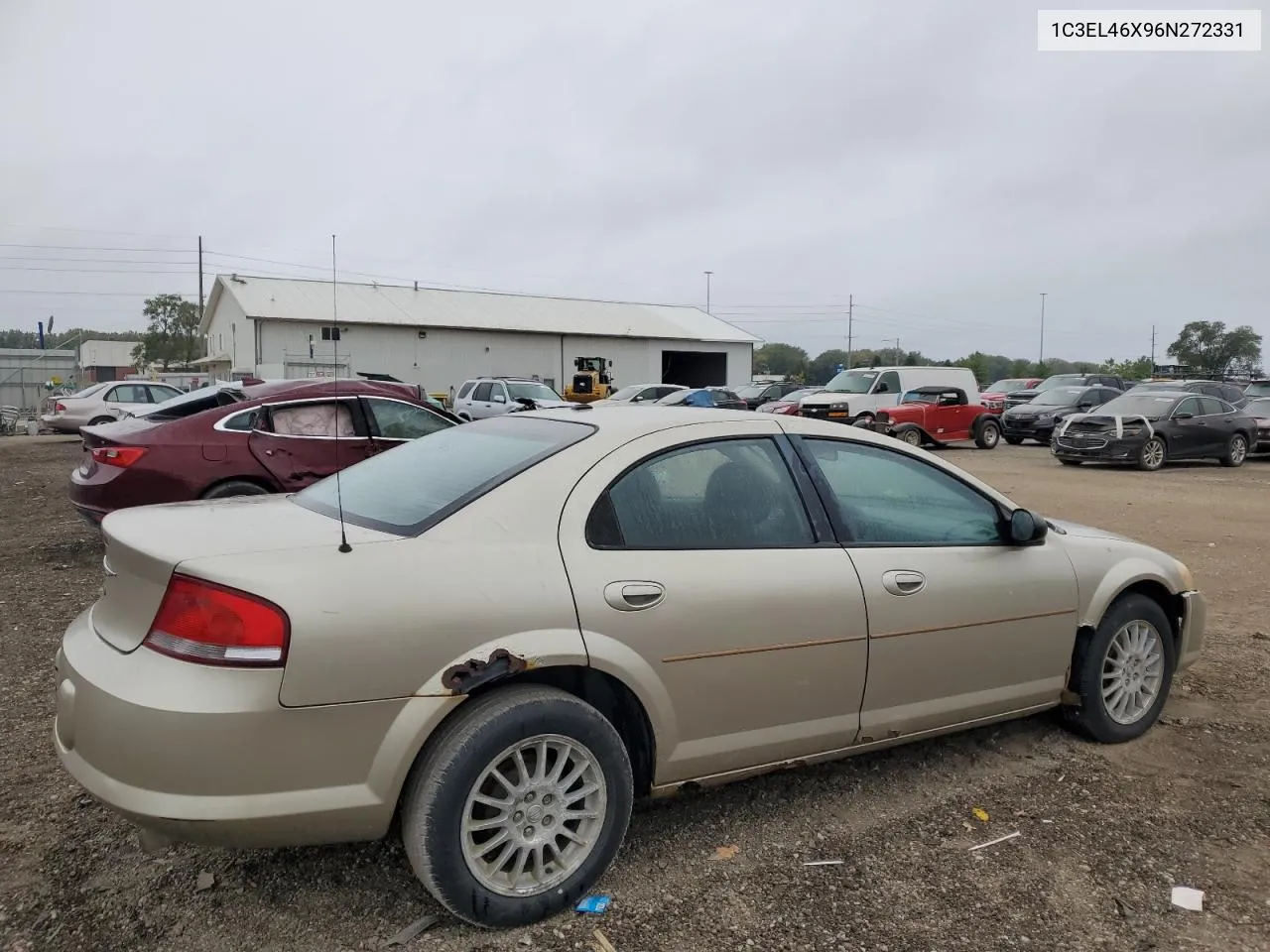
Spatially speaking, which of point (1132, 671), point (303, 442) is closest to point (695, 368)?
point (303, 442)

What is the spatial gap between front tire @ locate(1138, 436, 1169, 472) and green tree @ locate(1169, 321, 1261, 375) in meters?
53.8

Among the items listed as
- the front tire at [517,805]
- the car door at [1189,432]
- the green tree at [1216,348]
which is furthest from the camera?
the green tree at [1216,348]

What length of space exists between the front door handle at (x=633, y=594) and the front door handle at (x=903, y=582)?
0.94m

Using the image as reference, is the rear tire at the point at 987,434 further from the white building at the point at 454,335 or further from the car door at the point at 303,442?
the white building at the point at 454,335

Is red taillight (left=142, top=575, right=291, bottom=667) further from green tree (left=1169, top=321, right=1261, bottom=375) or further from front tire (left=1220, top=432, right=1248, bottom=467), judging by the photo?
green tree (left=1169, top=321, right=1261, bottom=375)

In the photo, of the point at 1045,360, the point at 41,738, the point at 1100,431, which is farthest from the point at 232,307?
the point at 1045,360

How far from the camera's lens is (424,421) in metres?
8.69

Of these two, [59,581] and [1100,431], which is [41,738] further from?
[1100,431]

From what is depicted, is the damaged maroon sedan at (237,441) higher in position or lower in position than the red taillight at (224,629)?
higher

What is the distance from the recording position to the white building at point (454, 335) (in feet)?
131

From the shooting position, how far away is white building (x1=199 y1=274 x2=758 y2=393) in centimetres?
3981

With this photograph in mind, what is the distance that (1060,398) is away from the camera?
23.5m

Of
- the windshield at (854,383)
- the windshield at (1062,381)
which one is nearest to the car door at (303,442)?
the windshield at (854,383)

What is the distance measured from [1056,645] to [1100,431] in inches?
583
